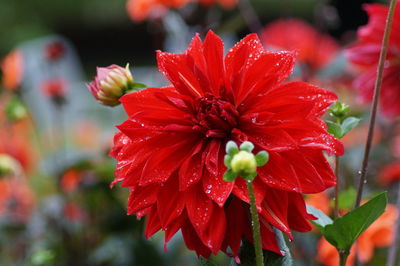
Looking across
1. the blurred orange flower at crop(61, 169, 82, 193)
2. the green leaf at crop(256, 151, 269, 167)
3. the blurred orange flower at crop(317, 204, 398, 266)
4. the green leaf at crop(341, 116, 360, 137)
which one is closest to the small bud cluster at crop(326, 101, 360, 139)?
the green leaf at crop(341, 116, 360, 137)

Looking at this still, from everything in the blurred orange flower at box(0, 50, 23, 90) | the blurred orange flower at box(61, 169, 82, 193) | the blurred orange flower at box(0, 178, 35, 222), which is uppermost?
the blurred orange flower at box(0, 50, 23, 90)

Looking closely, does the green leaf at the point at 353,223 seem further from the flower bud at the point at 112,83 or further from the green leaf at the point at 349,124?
the flower bud at the point at 112,83

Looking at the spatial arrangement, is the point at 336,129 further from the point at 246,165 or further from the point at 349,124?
the point at 246,165

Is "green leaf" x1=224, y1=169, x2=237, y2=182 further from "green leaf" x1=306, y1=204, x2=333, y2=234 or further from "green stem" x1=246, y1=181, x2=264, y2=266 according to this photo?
"green leaf" x1=306, y1=204, x2=333, y2=234

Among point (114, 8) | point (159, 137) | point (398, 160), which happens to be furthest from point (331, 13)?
point (114, 8)

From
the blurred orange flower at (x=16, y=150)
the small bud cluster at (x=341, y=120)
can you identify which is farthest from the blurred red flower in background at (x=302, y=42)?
the small bud cluster at (x=341, y=120)

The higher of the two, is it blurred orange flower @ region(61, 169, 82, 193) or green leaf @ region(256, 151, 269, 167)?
green leaf @ region(256, 151, 269, 167)

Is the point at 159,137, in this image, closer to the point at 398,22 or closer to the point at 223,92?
the point at 223,92
